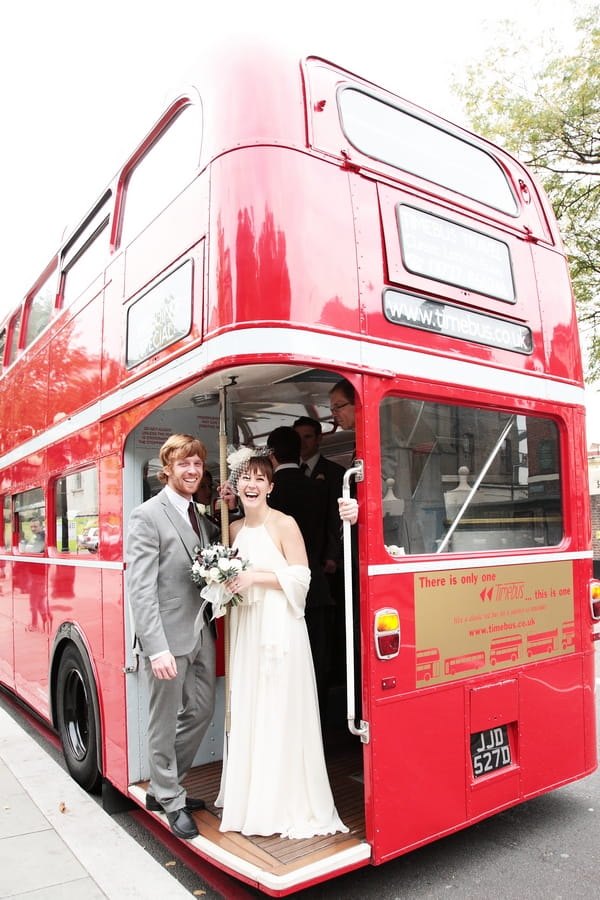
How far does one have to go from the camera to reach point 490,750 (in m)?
3.85

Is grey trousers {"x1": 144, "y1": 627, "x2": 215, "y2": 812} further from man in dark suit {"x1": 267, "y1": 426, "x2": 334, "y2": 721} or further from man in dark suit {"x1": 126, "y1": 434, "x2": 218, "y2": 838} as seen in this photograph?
man in dark suit {"x1": 267, "y1": 426, "x2": 334, "y2": 721}

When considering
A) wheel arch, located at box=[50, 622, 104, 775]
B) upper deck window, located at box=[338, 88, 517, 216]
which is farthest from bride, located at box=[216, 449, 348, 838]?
upper deck window, located at box=[338, 88, 517, 216]

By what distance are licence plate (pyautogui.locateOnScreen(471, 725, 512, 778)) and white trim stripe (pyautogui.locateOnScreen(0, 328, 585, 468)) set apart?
179 cm

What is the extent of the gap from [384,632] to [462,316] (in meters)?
1.68

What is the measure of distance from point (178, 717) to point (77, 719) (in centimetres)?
172

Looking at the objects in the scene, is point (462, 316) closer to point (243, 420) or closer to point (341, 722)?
point (243, 420)

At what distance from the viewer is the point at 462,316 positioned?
3926 millimetres

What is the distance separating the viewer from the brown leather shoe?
3648 mm

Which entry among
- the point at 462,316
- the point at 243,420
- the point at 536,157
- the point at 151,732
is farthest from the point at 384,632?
the point at 536,157

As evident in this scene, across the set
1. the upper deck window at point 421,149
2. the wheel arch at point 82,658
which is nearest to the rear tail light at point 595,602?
the upper deck window at point 421,149

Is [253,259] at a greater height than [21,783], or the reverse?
[253,259]

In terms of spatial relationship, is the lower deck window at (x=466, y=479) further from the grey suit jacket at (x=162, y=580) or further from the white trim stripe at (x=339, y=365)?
the grey suit jacket at (x=162, y=580)

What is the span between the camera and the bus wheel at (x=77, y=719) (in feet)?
15.9

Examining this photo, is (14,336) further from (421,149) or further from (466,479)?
(466,479)
